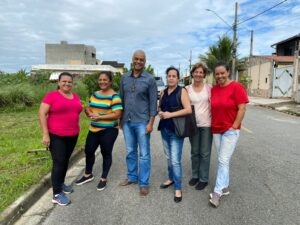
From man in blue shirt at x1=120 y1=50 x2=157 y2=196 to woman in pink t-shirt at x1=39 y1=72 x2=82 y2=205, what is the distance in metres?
0.70

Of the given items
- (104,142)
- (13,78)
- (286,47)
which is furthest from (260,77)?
(104,142)

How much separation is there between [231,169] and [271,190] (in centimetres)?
111

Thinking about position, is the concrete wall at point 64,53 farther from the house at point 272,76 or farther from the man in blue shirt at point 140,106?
the man in blue shirt at point 140,106

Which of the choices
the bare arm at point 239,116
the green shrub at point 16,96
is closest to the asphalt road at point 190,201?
the bare arm at point 239,116

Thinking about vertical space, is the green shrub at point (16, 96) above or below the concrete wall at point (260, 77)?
below

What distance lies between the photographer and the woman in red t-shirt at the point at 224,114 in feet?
13.4

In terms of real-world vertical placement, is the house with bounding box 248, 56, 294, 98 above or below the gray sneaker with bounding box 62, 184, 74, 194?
above

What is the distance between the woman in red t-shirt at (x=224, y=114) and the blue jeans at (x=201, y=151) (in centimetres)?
21

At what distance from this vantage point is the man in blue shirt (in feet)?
14.7

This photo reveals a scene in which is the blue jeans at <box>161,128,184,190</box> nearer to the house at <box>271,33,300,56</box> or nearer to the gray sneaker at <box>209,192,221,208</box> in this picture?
the gray sneaker at <box>209,192,221,208</box>

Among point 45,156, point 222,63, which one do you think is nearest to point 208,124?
point 222,63

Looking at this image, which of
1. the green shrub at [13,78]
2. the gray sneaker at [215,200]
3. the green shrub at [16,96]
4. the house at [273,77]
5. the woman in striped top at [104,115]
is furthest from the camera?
the house at [273,77]

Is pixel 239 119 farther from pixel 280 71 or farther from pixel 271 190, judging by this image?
pixel 280 71

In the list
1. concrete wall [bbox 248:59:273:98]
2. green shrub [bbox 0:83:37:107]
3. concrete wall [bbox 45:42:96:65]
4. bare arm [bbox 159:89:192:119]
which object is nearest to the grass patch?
bare arm [bbox 159:89:192:119]
